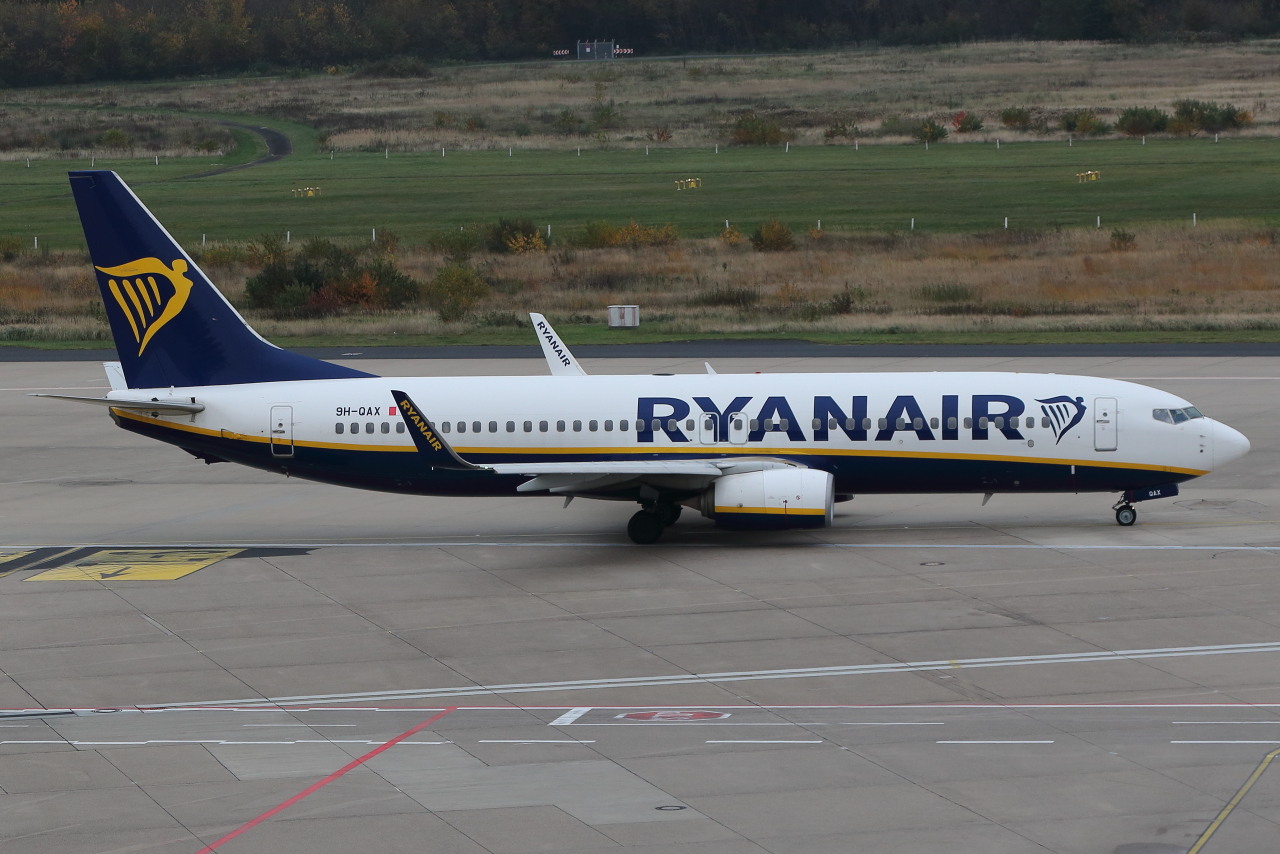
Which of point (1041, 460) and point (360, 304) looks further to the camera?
point (360, 304)

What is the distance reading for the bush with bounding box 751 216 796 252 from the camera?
100 meters

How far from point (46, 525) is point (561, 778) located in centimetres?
2425

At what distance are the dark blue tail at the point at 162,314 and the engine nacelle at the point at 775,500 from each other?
38.8ft

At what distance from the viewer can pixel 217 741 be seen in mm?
24422

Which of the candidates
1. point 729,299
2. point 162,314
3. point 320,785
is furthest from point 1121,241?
point 320,785

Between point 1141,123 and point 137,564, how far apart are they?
131 m

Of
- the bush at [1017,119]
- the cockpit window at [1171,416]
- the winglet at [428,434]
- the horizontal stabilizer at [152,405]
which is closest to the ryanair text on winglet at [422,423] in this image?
the winglet at [428,434]

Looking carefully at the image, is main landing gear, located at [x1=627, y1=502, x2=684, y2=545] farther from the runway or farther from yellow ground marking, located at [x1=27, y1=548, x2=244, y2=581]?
yellow ground marking, located at [x1=27, y1=548, x2=244, y2=581]

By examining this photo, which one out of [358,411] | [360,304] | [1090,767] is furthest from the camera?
[360,304]

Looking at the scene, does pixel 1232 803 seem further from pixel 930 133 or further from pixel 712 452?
pixel 930 133

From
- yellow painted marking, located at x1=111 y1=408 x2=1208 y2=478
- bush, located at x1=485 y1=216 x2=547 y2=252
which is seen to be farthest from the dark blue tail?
bush, located at x1=485 y1=216 x2=547 y2=252

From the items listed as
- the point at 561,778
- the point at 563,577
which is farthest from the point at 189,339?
the point at 561,778

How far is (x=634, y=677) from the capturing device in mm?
27281

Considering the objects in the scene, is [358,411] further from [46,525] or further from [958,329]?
[958,329]
